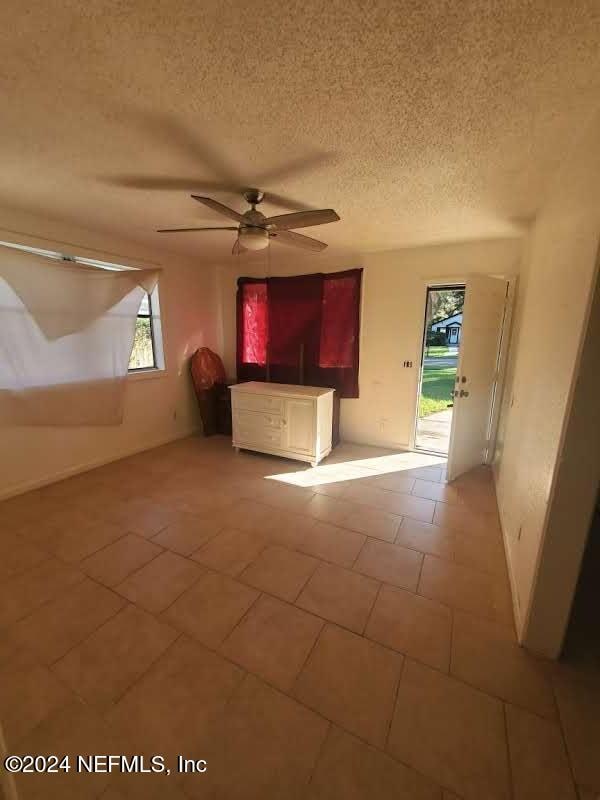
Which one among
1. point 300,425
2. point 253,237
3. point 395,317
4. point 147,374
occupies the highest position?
point 253,237

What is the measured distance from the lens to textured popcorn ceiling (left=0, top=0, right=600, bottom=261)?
951mm

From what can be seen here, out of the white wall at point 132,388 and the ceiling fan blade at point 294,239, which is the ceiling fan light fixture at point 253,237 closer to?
the ceiling fan blade at point 294,239

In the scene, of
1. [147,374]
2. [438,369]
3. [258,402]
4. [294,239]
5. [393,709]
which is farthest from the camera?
[438,369]

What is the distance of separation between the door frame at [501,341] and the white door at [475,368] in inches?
2.4

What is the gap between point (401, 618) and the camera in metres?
1.59

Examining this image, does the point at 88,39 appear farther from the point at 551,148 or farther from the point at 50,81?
the point at 551,148

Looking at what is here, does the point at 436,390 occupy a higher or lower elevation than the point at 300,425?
lower

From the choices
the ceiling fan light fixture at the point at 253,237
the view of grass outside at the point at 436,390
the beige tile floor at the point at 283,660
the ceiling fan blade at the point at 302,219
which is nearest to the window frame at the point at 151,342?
the beige tile floor at the point at 283,660

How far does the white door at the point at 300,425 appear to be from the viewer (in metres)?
3.30

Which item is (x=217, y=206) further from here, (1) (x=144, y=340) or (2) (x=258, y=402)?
(1) (x=144, y=340)

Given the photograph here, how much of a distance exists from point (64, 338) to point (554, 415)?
3667 mm

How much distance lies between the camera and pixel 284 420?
340 cm

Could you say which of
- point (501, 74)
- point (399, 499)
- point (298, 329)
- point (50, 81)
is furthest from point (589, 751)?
point (298, 329)

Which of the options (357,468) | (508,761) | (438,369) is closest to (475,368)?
(357,468)
